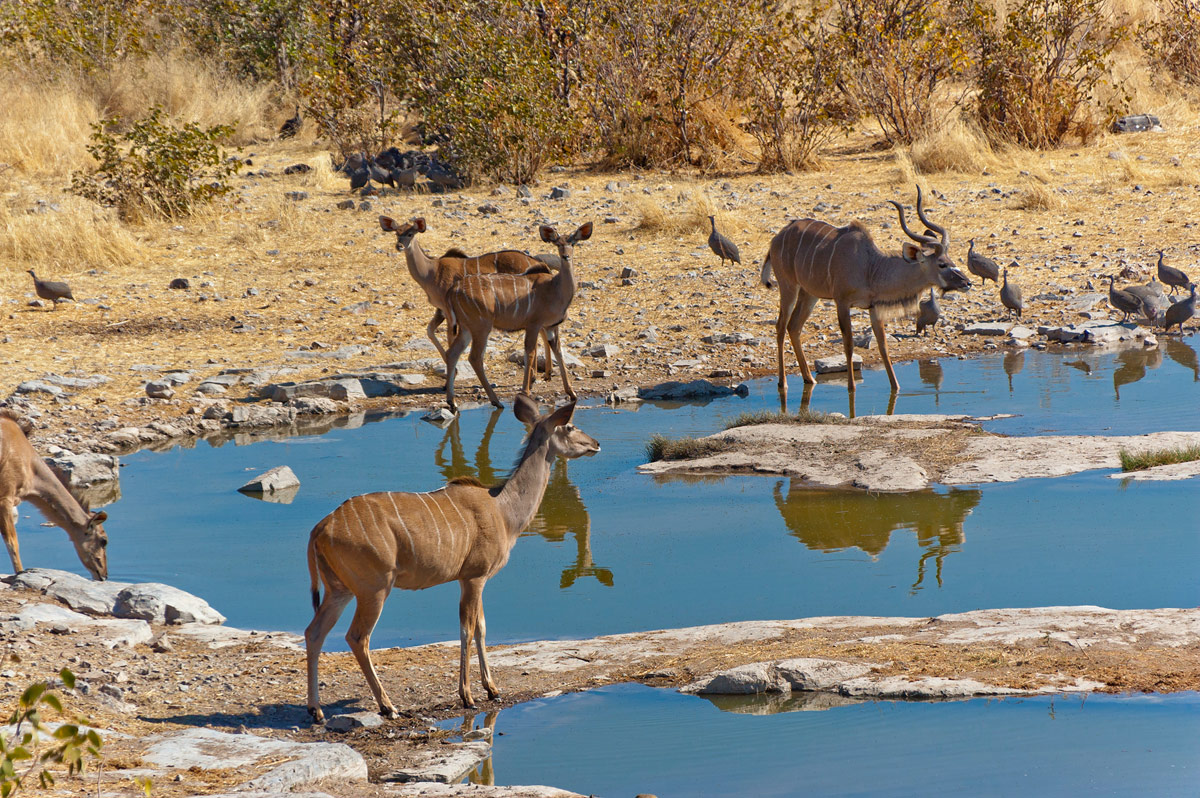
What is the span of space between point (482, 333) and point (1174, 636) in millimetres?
6960

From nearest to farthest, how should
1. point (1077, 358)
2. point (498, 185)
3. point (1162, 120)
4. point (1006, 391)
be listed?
point (1006, 391)
point (1077, 358)
point (498, 185)
point (1162, 120)

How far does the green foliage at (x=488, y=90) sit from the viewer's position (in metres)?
18.2

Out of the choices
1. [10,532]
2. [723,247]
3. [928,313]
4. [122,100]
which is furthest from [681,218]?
[122,100]

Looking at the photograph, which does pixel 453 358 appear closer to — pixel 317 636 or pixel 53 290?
pixel 53 290

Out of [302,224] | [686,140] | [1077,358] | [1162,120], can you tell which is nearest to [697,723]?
[1077,358]

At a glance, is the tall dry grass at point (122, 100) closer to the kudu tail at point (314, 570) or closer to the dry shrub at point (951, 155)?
the dry shrub at point (951, 155)

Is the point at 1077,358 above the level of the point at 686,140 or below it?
below

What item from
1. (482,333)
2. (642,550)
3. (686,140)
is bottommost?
A: (642,550)

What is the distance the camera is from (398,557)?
522 cm

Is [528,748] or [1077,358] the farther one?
[1077,358]

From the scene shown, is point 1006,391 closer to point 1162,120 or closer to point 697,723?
point 697,723

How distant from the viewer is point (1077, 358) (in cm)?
1229

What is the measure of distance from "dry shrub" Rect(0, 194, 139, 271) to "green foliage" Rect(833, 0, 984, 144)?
406 inches

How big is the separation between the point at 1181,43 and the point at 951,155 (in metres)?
6.79
